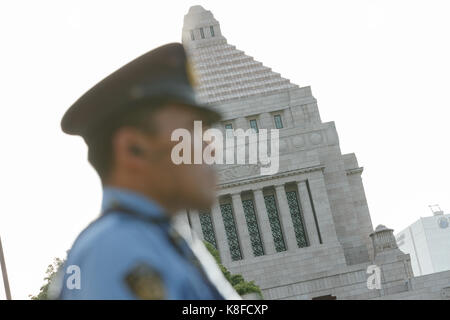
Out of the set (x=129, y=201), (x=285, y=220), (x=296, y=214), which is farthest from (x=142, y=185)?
(x=296, y=214)

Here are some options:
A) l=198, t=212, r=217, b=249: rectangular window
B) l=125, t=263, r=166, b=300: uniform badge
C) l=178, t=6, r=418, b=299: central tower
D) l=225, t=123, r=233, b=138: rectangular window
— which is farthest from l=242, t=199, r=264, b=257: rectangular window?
l=125, t=263, r=166, b=300: uniform badge

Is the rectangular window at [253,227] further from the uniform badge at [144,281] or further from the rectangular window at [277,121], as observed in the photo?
the uniform badge at [144,281]

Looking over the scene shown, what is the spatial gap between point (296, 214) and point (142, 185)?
54.0 m

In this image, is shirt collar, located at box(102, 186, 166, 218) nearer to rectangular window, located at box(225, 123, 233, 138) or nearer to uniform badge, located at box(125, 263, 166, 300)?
uniform badge, located at box(125, 263, 166, 300)

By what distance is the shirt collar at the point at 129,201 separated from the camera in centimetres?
228

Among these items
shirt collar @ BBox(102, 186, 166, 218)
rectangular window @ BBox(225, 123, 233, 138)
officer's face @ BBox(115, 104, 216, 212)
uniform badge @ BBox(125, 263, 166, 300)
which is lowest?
uniform badge @ BBox(125, 263, 166, 300)

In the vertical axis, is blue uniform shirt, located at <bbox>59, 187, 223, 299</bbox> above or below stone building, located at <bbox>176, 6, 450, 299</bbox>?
below

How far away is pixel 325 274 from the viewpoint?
4984 centimetres

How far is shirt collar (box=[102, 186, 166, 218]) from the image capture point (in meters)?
2.28

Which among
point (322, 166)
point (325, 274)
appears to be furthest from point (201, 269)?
point (322, 166)

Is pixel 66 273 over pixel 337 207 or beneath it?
beneath

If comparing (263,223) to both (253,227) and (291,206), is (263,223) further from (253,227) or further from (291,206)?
(291,206)
